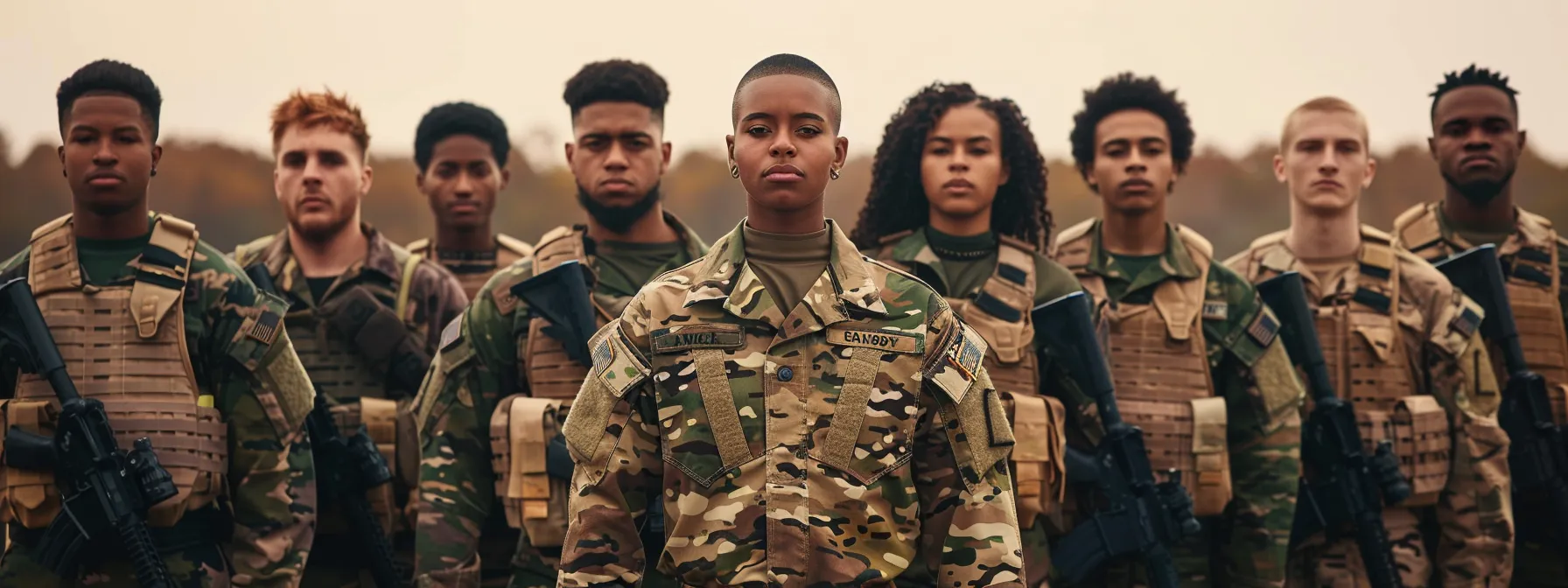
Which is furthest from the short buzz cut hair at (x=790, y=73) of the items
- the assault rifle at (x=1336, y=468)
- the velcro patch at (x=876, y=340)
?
the assault rifle at (x=1336, y=468)

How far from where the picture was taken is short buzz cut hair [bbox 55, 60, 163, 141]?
718 cm

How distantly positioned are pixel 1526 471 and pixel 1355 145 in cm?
216

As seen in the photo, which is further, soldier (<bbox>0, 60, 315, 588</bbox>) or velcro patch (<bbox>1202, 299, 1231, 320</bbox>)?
velcro patch (<bbox>1202, 299, 1231, 320</bbox>)

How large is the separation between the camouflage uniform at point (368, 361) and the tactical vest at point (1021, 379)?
2818mm

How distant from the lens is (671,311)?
521 cm

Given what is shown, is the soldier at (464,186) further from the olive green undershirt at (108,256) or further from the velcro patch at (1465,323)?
the velcro patch at (1465,323)

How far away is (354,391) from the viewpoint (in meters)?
9.16

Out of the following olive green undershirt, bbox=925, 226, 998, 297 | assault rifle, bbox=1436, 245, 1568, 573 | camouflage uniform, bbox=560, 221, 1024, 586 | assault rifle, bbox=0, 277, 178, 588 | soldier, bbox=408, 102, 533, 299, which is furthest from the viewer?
soldier, bbox=408, 102, 533, 299

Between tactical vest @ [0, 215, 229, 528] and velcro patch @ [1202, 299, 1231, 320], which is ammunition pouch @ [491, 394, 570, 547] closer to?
tactical vest @ [0, 215, 229, 528]

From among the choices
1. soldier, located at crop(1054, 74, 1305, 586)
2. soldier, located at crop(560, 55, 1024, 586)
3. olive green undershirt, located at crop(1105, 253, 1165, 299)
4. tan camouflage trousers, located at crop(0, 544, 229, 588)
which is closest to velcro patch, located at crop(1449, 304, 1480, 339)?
soldier, located at crop(1054, 74, 1305, 586)

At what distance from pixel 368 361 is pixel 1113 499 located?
12.2 ft

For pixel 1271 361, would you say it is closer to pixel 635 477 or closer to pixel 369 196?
pixel 635 477

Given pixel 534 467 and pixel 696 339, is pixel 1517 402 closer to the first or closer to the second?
pixel 534 467

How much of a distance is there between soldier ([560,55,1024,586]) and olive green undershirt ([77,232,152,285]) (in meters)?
2.81
